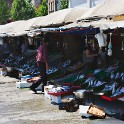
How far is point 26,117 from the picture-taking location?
32.0 ft

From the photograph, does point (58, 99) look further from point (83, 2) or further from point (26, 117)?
point (83, 2)

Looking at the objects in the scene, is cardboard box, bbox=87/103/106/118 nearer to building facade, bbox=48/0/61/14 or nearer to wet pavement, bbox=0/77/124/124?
wet pavement, bbox=0/77/124/124

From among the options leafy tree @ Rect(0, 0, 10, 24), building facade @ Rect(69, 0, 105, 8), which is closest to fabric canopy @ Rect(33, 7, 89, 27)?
building facade @ Rect(69, 0, 105, 8)

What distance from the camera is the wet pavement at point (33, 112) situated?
30.1 ft

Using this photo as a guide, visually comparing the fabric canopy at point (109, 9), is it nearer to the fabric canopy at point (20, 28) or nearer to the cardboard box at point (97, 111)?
the cardboard box at point (97, 111)

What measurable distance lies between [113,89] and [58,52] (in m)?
11.4

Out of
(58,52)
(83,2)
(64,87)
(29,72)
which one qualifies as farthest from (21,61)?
(64,87)

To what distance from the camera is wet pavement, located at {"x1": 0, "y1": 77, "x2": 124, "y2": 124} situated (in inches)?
361

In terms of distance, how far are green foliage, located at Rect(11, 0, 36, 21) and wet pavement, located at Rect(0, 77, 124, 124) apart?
49.1 metres

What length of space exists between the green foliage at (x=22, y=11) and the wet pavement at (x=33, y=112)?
49.1 meters

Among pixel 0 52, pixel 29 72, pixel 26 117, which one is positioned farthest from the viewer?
pixel 0 52

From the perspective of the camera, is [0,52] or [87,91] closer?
[87,91]

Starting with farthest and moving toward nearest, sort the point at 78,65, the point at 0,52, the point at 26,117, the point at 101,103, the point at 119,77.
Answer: the point at 0,52
the point at 78,65
the point at 119,77
the point at 101,103
the point at 26,117

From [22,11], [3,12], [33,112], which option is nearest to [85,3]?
[33,112]
